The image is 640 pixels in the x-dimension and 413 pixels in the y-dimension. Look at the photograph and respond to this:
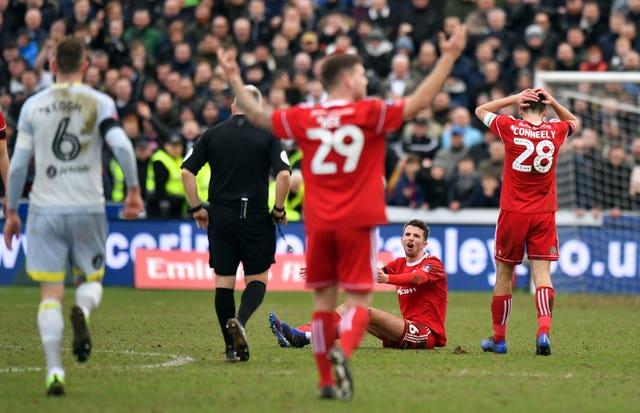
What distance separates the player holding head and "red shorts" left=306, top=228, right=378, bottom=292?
130cm

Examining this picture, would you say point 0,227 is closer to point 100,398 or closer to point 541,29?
point 541,29

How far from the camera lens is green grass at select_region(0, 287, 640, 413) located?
7.64m

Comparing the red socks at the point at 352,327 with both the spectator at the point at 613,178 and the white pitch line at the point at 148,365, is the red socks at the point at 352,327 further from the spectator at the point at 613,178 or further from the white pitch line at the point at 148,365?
the spectator at the point at 613,178

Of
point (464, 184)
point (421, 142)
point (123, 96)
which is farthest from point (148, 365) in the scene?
point (123, 96)

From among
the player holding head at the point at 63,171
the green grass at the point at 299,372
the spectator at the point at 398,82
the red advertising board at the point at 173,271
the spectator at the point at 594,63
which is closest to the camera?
the green grass at the point at 299,372

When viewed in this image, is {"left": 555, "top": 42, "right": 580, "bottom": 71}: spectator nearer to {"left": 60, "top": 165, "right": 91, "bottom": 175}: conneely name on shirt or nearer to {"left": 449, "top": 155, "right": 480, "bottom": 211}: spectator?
{"left": 449, "top": 155, "right": 480, "bottom": 211}: spectator

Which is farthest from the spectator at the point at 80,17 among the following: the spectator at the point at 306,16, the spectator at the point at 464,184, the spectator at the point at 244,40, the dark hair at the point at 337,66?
the dark hair at the point at 337,66

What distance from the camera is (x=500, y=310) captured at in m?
11.2

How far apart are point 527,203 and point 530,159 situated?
1.39ft

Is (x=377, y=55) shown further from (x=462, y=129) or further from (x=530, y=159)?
(x=530, y=159)

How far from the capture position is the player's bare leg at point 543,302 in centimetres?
1072

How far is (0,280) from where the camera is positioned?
2012cm

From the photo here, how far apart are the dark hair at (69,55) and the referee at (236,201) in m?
2.34

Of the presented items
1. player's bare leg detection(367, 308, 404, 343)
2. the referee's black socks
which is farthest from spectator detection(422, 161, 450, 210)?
the referee's black socks
